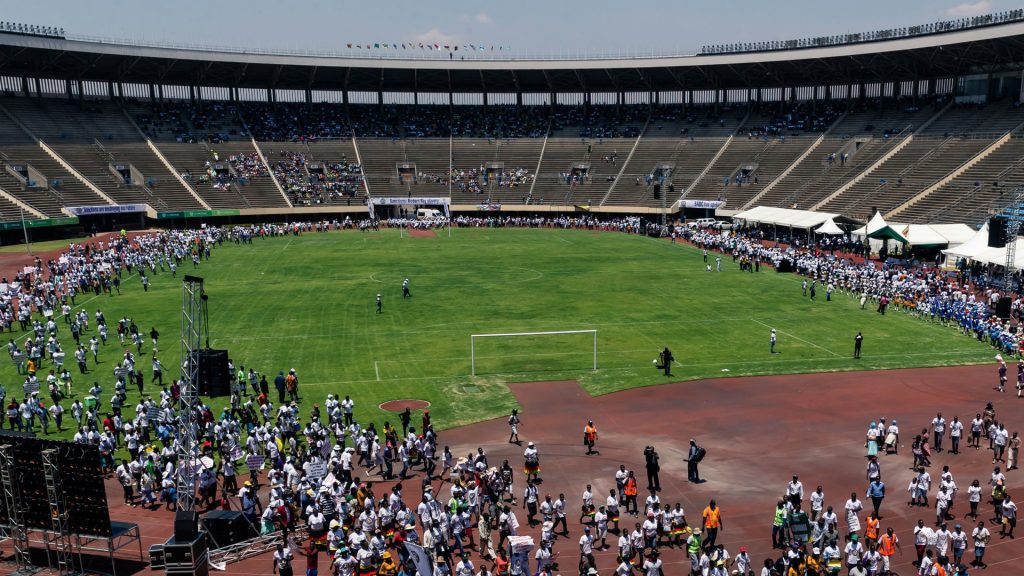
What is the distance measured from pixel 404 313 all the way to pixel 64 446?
27.2 m

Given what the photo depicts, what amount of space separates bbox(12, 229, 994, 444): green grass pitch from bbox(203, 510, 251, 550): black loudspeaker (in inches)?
357

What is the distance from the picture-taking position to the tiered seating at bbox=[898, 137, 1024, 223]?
60725 millimetres

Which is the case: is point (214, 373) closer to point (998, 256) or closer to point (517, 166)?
point (998, 256)

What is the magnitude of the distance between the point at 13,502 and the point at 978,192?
67.8 meters

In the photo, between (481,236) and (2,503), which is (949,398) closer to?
(2,503)

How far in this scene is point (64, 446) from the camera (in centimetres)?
1792

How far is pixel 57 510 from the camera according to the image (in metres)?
17.9

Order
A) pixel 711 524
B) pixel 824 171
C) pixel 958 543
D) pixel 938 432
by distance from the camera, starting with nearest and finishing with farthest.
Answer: pixel 958 543, pixel 711 524, pixel 938 432, pixel 824 171

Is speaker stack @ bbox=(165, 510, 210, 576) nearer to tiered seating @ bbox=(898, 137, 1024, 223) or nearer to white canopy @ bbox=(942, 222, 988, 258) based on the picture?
white canopy @ bbox=(942, 222, 988, 258)

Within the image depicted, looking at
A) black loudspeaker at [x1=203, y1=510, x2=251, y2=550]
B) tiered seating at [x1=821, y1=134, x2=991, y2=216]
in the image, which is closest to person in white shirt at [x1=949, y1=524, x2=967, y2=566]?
black loudspeaker at [x1=203, y1=510, x2=251, y2=550]

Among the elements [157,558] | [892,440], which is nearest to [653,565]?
[157,558]

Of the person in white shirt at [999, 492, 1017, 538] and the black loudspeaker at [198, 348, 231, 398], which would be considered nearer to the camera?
the person in white shirt at [999, 492, 1017, 538]

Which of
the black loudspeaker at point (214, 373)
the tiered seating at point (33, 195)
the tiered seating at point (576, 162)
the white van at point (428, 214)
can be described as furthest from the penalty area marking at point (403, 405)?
the tiered seating at point (576, 162)

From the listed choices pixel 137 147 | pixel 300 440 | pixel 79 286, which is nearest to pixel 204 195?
pixel 137 147
